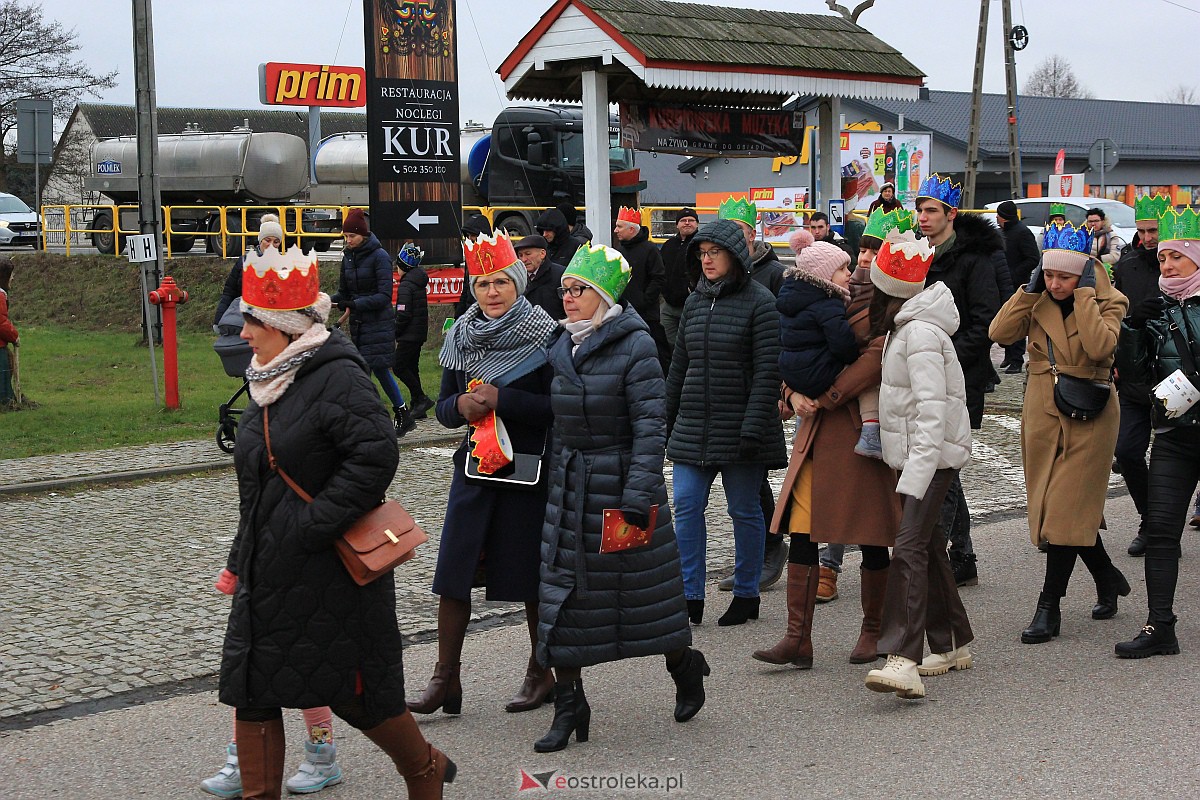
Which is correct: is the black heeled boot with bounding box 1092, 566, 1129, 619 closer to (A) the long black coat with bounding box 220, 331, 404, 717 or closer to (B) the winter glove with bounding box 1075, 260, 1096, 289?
(B) the winter glove with bounding box 1075, 260, 1096, 289

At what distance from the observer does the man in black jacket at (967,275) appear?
673 centimetres

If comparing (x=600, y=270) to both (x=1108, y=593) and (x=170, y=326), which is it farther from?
(x=170, y=326)

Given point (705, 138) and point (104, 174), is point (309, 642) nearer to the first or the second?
point (705, 138)

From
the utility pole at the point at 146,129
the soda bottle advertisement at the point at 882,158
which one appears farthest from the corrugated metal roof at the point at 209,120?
the utility pole at the point at 146,129

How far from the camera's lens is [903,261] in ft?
17.7

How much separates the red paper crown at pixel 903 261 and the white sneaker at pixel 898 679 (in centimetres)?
151

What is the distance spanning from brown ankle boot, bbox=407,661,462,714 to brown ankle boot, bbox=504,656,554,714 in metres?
0.24

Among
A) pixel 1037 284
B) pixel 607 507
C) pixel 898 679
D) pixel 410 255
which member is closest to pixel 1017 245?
pixel 410 255

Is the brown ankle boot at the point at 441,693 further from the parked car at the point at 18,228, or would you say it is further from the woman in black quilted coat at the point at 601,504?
the parked car at the point at 18,228

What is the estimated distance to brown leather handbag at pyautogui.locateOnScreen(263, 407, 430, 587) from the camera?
12.5ft

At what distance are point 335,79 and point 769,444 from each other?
3412 cm

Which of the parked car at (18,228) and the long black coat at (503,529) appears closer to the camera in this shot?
the long black coat at (503,529)

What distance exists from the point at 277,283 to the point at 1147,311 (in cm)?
518

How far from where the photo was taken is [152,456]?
11.2 m
